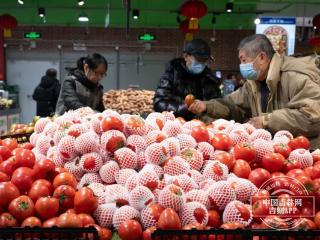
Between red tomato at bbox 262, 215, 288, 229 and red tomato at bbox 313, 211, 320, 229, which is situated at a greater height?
red tomato at bbox 262, 215, 288, 229

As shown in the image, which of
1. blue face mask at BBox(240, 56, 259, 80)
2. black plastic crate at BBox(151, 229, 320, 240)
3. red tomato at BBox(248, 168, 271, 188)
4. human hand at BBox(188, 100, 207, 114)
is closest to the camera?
black plastic crate at BBox(151, 229, 320, 240)

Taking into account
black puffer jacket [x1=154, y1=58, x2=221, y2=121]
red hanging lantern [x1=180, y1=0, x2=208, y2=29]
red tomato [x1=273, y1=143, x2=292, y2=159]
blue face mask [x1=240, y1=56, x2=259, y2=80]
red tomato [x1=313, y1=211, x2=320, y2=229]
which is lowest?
red tomato [x1=313, y1=211, x2=320, y2=229]

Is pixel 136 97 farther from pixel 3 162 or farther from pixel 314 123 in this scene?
pixel 3 162

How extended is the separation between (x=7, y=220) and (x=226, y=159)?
87 cm

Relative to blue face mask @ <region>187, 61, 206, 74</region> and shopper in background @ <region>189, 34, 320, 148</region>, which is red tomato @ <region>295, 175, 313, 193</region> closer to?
shopper in background @ <region>189, 34, 320, 148</region>

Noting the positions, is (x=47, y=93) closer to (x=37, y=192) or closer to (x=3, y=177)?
(x=3, y=177)

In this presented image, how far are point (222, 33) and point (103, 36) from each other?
15.5 feet

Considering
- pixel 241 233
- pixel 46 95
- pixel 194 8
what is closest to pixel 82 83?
pixel 241 233

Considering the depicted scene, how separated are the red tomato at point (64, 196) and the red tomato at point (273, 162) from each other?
789mm

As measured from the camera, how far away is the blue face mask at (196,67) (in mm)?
3941

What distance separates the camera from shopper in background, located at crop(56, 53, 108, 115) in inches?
174

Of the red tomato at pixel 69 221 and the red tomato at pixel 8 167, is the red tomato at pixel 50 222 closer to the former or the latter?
the red tomato at pixel 69 221

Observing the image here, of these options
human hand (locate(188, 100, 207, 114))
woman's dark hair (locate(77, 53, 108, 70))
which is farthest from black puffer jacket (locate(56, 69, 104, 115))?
human hand (locate(188, 100, 207, 114))

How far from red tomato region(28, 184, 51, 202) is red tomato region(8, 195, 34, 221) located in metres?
0.04
